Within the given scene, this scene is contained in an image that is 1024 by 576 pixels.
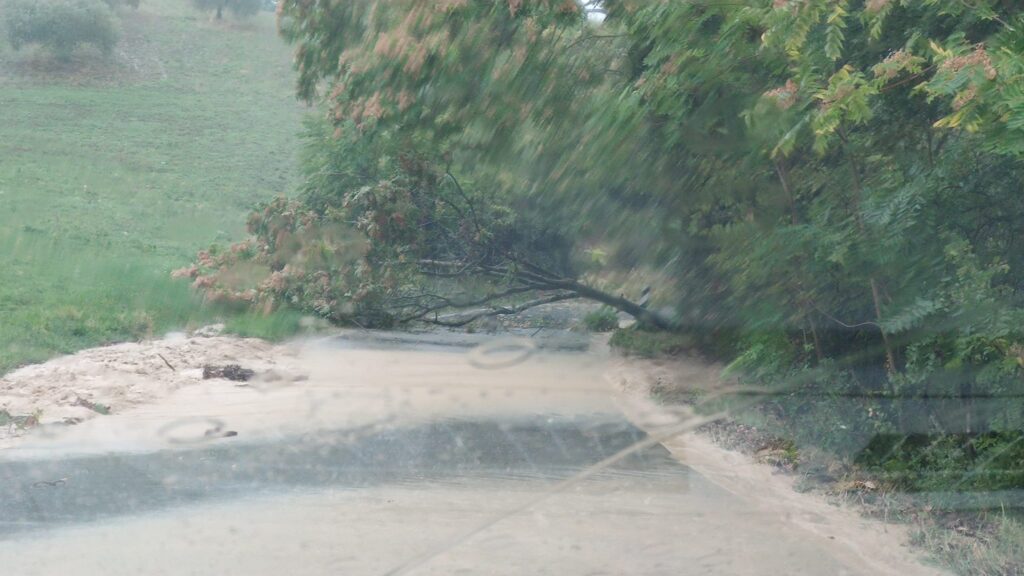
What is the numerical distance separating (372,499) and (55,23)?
17.6 metres

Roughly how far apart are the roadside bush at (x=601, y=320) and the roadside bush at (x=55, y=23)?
40.3ft

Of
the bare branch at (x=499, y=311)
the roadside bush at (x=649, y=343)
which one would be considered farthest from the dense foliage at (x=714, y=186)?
the roadside bush at (x=649, y=343)

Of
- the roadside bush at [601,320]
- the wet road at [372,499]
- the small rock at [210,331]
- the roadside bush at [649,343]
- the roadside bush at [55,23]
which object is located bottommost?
the small rock at [210,331]

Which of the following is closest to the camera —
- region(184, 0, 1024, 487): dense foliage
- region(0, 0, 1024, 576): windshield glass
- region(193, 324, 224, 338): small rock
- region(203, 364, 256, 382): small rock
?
region(0, 0, 1024, 576): windshield glass

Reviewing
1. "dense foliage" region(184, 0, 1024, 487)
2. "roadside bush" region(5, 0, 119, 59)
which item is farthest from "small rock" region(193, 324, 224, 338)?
"roadside bush" region(5, 0, 119, 59)

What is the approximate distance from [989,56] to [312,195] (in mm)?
12162

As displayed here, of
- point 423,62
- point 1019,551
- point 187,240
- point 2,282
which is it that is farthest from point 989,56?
point 187,240

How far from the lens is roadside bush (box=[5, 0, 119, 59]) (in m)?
21.5

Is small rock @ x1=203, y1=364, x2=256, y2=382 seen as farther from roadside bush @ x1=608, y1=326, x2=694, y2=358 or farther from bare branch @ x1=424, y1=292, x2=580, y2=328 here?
roadside bush @ x1=608, y1=326, x2=694, y2=358

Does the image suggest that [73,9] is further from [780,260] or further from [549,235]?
[780,260]

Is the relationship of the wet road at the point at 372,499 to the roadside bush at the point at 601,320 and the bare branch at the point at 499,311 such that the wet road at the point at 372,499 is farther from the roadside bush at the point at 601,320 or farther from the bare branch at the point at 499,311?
the roadside bush at the point at 601,320

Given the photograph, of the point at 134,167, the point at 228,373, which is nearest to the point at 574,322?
the point at 228,373

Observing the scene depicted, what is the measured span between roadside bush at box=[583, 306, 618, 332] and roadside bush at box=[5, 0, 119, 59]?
12.3 meters

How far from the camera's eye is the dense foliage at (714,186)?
23.2 feet
